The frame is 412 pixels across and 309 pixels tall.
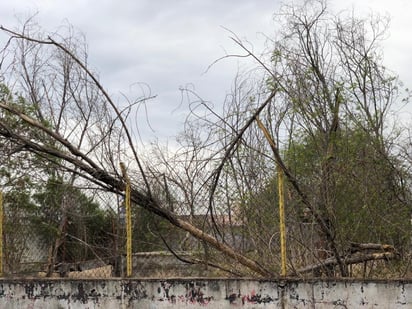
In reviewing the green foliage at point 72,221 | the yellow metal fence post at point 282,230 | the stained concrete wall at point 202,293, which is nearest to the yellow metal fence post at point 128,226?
the stained concrete wall at point 202,293

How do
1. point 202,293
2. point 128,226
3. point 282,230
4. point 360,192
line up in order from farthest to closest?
point 360,192, point 128,226, point 202,293, point 282,230

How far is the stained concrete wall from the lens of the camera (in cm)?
488

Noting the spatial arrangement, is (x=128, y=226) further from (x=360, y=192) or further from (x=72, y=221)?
(x=72, y=221)

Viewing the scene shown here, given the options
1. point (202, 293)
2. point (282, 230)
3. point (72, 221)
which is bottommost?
point (202, 293)

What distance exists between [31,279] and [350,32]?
7.11 meters

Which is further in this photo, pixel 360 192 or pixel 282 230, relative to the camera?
pixel 360 192

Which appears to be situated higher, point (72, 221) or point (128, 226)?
point (72, 221)

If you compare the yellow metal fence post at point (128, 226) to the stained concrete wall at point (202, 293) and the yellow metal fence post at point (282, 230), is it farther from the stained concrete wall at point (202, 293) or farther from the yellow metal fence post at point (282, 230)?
the yellow metal fence post at point (282, 230)

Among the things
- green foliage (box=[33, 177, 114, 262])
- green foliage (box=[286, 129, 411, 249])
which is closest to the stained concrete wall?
green foliage (box=[286, 129, 411, 249])

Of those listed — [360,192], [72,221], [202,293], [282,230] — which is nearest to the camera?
[282,230]

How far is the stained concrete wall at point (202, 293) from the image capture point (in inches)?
192

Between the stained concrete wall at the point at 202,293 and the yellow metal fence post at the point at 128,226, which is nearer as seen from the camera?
the stained concrete wall at the point at 202,293

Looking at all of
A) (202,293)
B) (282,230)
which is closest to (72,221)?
(202,293)

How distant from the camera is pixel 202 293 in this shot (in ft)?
17.7
